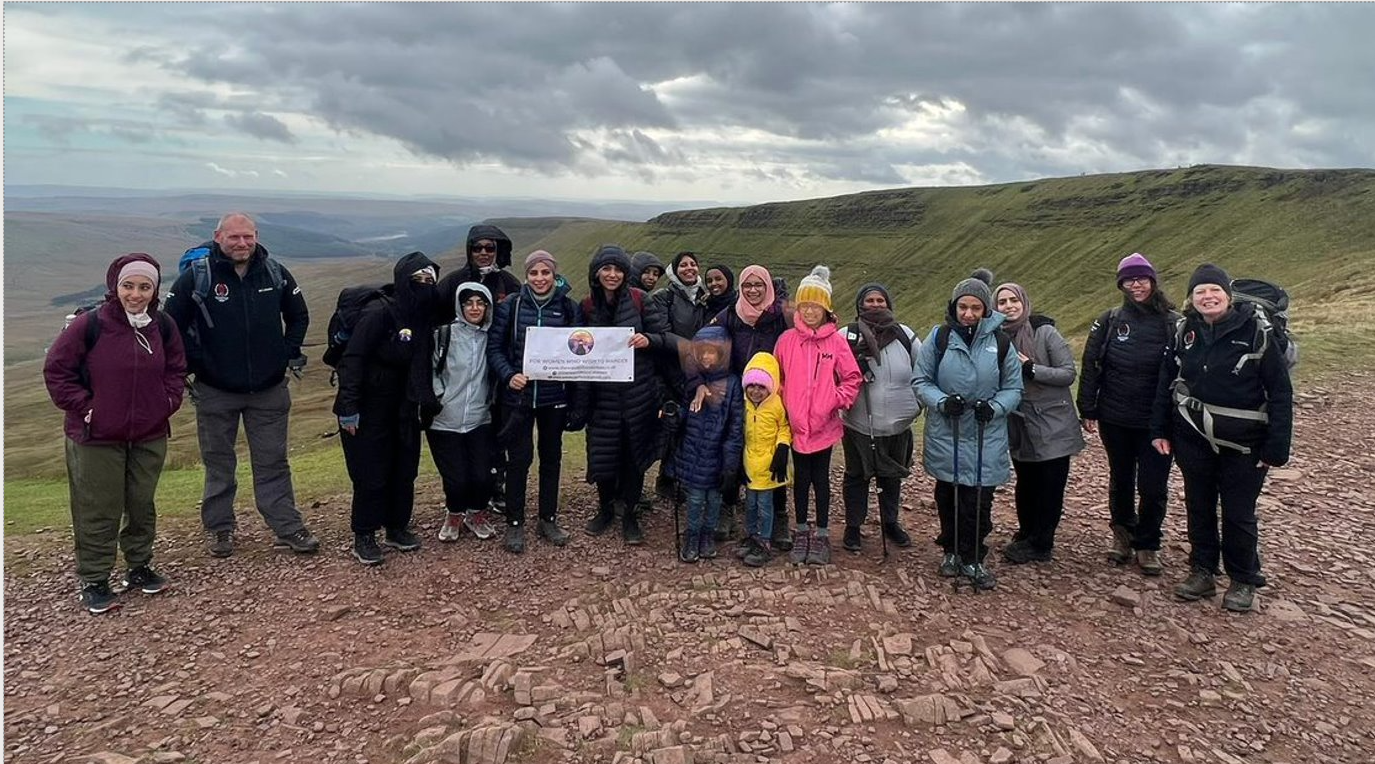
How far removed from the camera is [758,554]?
8117mm

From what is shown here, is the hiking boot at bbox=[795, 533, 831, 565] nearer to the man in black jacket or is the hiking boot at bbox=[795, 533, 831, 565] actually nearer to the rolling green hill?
the rolling green hill

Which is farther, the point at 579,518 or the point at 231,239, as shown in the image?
the point at 579,518

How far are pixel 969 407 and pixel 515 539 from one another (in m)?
5.25

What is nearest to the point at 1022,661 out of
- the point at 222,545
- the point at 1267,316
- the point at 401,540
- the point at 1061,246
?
the point at 1267,316

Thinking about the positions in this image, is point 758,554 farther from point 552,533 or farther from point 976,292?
point 976,292

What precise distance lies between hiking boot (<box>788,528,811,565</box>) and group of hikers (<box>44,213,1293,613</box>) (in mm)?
25

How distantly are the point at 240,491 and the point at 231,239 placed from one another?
5883mm

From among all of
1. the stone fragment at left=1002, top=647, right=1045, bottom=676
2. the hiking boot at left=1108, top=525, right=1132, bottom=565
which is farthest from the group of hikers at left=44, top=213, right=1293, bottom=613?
the stone fragment at left=1002, top=647, right=1045, bottom=676

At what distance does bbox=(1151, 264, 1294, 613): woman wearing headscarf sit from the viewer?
6773 millimetres

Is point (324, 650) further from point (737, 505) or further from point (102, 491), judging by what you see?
point (737, 505)

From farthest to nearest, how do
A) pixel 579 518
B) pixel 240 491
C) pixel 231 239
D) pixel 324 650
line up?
1. pixel 240 491
2. pixel 579 518
3. pixel 231 239
4. pixel 324 650

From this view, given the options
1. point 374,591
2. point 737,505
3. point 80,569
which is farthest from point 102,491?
point 737,505

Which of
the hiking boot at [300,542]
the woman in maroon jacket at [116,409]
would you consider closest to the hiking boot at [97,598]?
the woman in maroon jacket at [116,409]

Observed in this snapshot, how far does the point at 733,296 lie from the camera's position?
9.04 m
